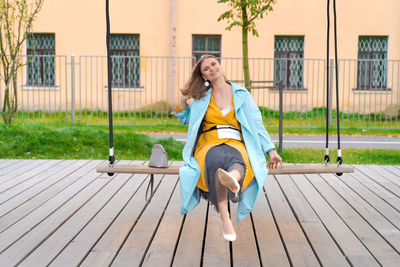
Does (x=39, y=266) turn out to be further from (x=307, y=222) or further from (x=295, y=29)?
(x=295, y=29)

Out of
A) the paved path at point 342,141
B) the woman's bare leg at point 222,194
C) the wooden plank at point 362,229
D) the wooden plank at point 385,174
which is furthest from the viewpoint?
the paved path at point 342,141

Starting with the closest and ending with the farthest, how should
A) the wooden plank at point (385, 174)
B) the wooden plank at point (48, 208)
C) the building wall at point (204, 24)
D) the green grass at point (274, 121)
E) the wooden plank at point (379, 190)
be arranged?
1. the wooden plank at point (48, 208)
2. the wooden plank at point (379, 190)
3. the wooden plank at point (385, 174)
4. the green grass at point (274, 121)
5. the building wall at point (204, 24)

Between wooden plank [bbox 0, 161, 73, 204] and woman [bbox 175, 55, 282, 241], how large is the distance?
6.30 feet

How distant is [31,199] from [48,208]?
1.39 ft

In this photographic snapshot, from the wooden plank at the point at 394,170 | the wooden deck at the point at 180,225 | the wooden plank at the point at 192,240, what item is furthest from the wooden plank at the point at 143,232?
the wooden plank at the point at 394,170

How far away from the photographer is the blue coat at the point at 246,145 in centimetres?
390

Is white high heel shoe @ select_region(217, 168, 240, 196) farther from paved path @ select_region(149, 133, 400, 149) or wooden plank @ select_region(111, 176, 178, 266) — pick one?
paved path @ select_region(149, 133, 400, 149)

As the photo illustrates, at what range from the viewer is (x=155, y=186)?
5781mm

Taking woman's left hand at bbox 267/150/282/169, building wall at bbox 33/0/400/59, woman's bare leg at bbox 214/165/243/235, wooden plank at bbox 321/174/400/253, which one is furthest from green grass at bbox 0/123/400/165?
building wall at bbox 33/0/400/59

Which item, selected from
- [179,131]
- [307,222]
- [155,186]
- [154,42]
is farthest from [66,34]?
[307,222]

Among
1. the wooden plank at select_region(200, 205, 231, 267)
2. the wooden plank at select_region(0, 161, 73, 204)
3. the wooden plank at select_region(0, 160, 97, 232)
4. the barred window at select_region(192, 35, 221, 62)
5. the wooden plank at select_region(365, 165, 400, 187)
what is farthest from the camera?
the barred window at select_region(192, 35, 221, 62)

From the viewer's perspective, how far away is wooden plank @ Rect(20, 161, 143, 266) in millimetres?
3375

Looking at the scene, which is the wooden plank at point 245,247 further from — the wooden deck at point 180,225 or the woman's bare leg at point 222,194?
→ the woman's bare leg at point 222,194

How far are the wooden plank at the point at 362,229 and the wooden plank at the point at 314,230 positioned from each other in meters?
0.21
